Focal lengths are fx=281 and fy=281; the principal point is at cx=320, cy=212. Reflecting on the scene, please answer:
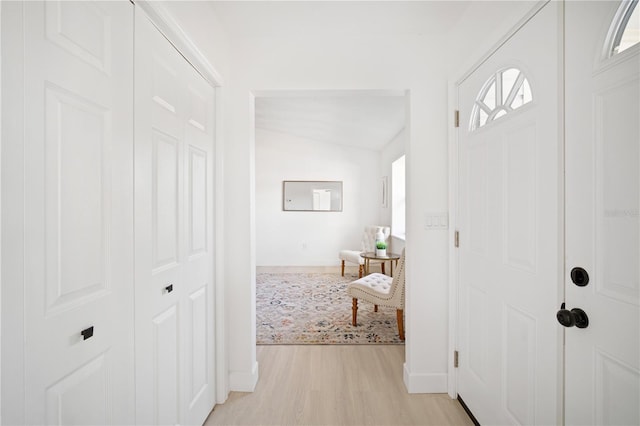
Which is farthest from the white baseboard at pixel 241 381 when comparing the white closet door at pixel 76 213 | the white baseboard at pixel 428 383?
the white baseboard at pixel 428 383

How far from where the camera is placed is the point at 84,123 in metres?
0.84

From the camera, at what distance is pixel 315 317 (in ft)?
10.7

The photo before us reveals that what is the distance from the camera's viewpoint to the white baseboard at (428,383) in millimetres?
1908

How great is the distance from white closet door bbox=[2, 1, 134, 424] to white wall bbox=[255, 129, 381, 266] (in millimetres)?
4944

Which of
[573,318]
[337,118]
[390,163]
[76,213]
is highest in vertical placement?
[337,118]

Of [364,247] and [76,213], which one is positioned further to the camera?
[364,247]

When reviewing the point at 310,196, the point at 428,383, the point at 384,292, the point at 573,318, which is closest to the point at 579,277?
the point at 573,318

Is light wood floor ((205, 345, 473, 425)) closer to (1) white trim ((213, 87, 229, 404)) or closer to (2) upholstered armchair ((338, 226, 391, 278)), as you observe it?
(1) white trim ((213, 87, 229, 404))

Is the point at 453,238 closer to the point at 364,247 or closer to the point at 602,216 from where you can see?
the point at 602,216

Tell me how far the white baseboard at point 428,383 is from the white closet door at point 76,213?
1648mm

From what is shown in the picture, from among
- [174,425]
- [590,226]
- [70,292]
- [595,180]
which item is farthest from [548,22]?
[174,425]

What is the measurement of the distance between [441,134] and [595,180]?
1.06m

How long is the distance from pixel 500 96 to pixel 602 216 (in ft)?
2.64

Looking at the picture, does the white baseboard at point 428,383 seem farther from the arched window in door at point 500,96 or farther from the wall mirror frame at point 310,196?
the wall mirror frame at point 310,196
